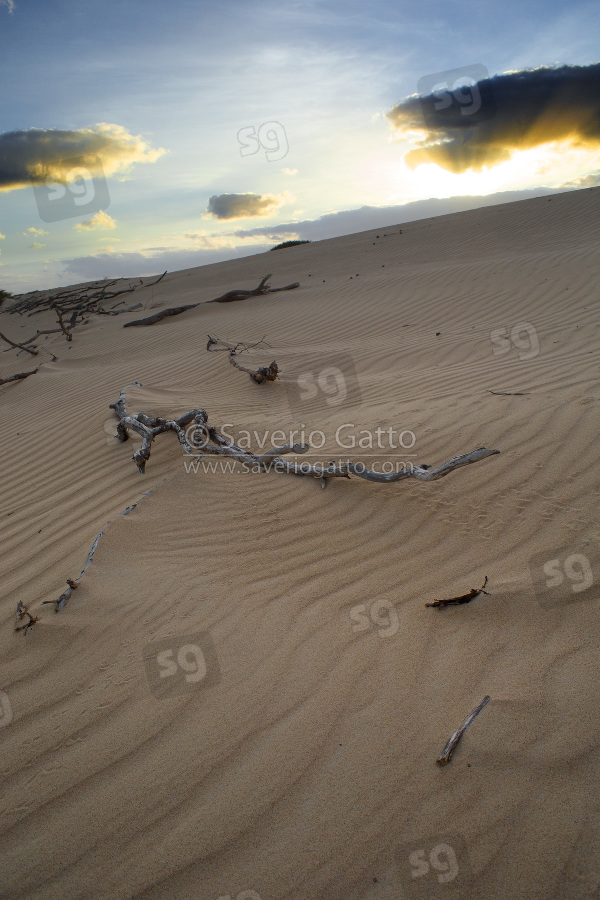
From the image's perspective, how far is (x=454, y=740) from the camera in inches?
59.4

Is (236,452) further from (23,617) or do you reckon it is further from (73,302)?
(73,302)

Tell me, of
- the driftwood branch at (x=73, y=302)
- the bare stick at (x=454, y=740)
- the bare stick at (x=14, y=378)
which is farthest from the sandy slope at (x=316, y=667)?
the driftwood branch at (x=73, y=302)

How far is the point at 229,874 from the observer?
1313mm

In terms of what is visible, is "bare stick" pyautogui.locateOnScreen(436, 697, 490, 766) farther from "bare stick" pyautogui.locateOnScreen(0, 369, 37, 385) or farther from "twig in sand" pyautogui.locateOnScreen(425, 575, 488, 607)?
"bare stick" pyautogui.locateOnScreen(0, 369, 37, 385)

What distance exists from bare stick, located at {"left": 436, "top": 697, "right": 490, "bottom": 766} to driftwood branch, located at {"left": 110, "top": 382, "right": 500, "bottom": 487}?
4.04 ft

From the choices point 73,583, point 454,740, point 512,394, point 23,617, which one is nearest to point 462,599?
point 454,740

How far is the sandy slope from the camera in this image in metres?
1.33

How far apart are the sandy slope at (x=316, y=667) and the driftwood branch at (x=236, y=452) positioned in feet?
0.41

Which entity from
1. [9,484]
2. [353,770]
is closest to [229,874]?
[353,770]

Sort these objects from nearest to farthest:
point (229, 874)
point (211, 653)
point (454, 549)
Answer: point (229, 874) → point (211, 653) → point (454, 549)

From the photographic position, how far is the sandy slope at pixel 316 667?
1327mm

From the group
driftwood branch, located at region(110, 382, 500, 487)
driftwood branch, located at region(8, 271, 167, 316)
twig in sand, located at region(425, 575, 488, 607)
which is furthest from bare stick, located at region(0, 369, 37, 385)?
twig in sand, located at region(425, 575, 488, 607)

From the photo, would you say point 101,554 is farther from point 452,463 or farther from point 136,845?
point 452,463

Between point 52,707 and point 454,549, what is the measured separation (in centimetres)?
195
